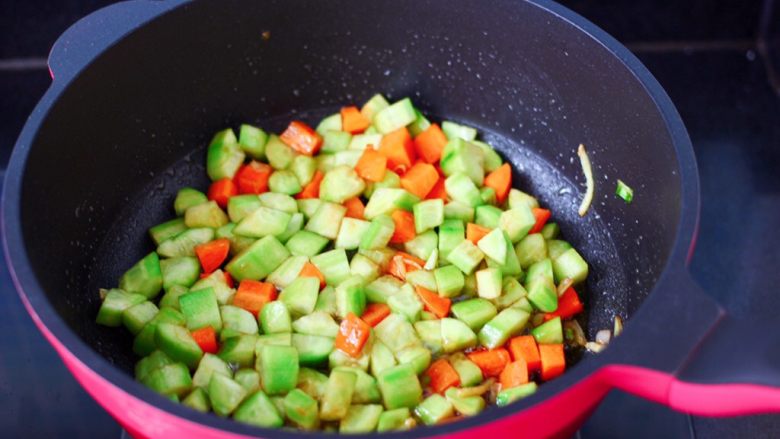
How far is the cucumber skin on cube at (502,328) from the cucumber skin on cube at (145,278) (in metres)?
0.50

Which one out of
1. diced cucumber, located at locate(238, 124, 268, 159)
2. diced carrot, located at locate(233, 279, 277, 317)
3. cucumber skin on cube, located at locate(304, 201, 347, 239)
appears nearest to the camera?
diced carrot, located at locate(233, 279, 277, 317)

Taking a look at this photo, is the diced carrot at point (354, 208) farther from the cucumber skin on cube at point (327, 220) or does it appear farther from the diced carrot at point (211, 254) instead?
the diced carrot at point (211, 254)

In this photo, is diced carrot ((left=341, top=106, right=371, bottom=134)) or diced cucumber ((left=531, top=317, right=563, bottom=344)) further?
diced carrot ((left=341, top=106, right=371, bottom=134))

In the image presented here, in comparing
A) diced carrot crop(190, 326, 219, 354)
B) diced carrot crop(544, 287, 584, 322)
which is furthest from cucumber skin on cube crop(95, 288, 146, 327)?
diced carrot crop(544, 287, 584, 322)

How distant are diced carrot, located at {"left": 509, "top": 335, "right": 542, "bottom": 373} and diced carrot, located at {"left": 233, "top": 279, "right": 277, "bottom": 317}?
367mm

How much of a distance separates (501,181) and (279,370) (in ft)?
1.75

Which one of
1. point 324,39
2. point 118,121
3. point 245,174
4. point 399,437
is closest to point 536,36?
point 324,39

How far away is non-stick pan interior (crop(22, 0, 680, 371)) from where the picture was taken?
1.26 meters

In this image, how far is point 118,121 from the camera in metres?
1.38

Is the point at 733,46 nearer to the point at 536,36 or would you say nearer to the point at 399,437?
the point at 536,36

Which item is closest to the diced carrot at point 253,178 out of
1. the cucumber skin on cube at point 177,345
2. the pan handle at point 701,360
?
the cucumber skin on cube at point 177,345

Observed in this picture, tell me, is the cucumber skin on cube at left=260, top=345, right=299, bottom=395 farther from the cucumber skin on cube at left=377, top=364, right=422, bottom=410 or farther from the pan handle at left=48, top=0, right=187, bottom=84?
the pan handle at left=48, top=0, right=187, bottom=84

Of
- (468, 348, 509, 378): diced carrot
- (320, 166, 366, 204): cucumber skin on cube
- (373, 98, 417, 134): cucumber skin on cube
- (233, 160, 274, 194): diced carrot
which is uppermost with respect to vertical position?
(373, 98, 417, 134): cucumber skin on cube

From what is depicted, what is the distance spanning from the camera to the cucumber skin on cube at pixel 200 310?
1.30m
